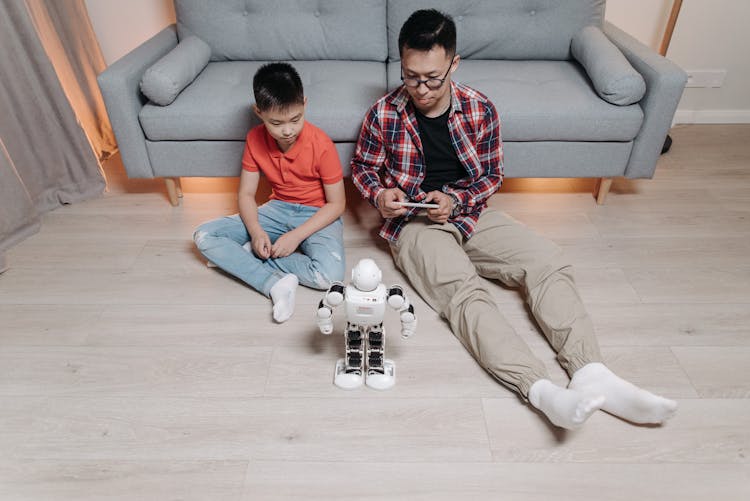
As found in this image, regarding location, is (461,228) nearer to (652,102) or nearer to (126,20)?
(652,102)

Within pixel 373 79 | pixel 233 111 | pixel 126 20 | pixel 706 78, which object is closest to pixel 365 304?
pixel 233 111

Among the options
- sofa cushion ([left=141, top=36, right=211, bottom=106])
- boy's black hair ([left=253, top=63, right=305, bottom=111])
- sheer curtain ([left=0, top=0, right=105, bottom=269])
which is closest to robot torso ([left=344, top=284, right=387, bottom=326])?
boy's black hair ([left=253, top=63, right=305, bottom=111])

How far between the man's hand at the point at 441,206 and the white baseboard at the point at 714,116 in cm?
178

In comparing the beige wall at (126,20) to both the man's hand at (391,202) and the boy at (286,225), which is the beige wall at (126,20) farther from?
the man's hand at (391,202)

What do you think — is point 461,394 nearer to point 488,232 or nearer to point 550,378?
point 550,378

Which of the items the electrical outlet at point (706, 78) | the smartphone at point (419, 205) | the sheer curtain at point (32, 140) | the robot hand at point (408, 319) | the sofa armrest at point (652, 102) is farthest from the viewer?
the electrical outlet at point (706, 78)

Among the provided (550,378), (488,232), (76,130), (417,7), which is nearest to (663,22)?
(417,7)

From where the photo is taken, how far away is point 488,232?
5.00 ft

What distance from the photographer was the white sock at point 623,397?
1074mm

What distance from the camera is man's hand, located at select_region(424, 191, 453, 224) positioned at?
4.66 feet

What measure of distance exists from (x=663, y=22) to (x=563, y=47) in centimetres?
68

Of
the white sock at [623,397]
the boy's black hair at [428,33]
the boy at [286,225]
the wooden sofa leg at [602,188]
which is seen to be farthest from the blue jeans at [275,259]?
the wooden sofa leg at [602,188]

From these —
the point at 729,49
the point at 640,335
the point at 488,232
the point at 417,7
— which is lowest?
the point at 640,335

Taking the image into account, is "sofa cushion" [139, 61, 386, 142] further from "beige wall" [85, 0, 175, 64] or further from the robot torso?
the robot torso
